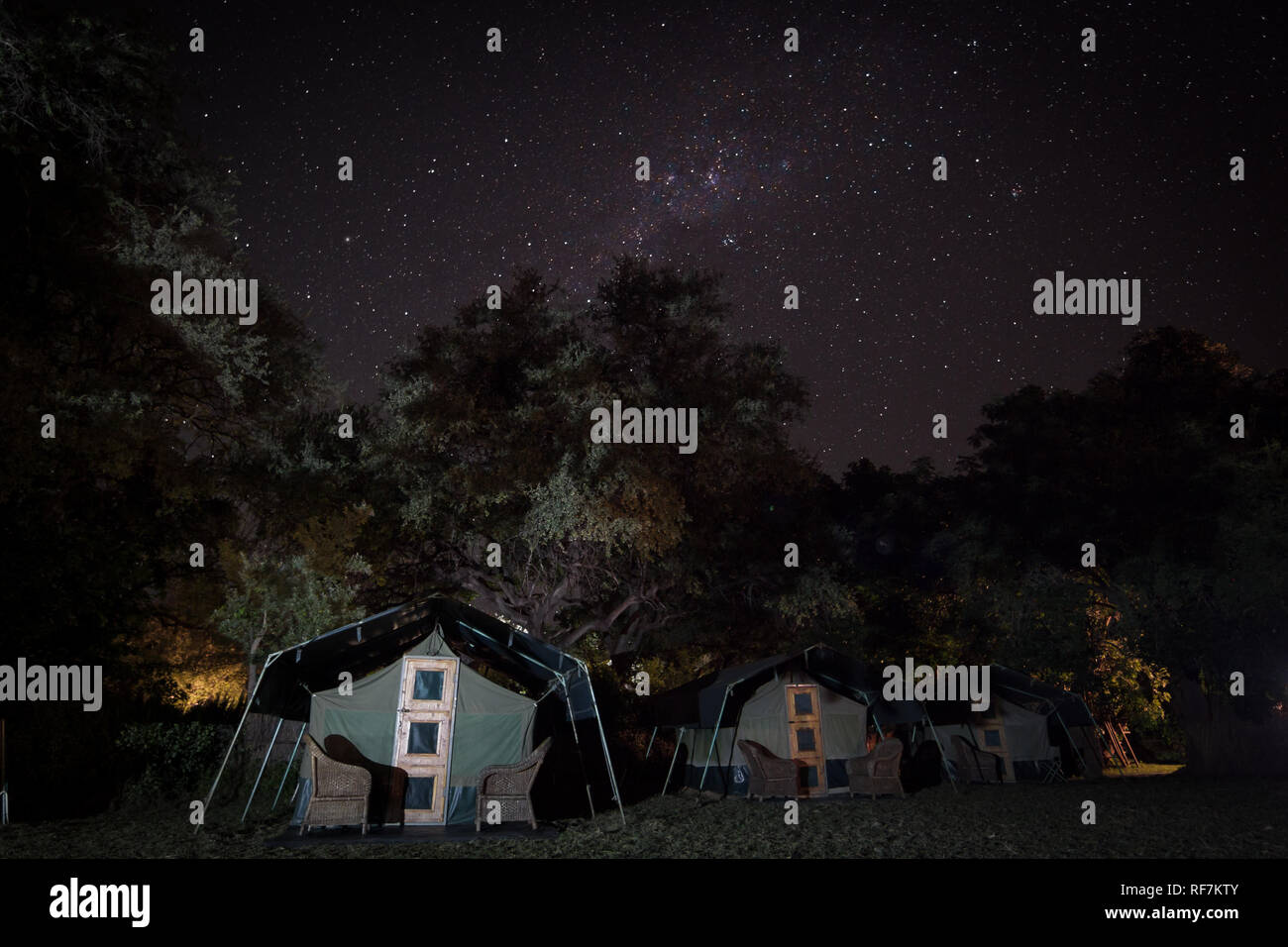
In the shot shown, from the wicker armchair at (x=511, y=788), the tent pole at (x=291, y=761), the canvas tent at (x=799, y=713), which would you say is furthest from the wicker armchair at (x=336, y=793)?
the canvas tent at (x=799, y=713)

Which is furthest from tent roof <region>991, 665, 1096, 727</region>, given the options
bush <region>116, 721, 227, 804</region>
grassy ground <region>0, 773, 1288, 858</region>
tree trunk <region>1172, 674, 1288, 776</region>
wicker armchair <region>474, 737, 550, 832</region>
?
bush <region>116, 721, 227, 804</region>

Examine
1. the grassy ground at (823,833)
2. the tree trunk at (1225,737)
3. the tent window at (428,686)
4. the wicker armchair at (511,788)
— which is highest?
the tent window at (428,686)

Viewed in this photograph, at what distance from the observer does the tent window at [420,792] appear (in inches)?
467

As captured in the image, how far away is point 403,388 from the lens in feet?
73.3

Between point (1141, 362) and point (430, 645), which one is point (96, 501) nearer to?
point (430, 645)

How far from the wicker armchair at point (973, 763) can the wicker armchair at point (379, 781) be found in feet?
39.2

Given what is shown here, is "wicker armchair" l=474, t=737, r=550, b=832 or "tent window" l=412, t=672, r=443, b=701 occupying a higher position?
"tent window" l=412, t=672, r=443, b=701

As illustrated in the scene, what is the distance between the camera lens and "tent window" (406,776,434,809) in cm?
1185

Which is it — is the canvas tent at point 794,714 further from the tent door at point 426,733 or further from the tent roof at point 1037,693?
the tent door at point 426,733

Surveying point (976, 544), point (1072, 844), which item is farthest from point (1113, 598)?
point (1072, 844)

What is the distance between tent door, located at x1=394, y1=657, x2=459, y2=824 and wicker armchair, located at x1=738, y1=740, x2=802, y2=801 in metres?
5.85

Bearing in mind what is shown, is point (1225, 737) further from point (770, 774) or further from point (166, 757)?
point (166, 757)

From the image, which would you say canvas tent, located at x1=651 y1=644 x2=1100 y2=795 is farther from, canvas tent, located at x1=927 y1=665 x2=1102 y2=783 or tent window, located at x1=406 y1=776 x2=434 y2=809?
tent window, located at x1=406 y1=776 x2=434 y2=809

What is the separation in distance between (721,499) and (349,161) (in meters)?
12.8
